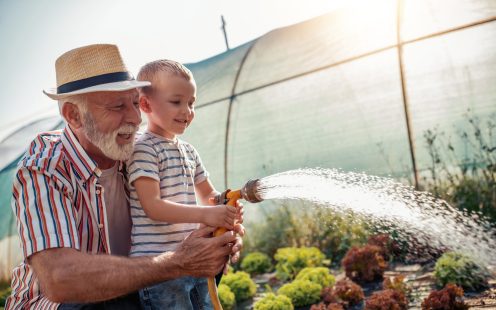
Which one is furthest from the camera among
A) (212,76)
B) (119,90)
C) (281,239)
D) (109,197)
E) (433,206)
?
(212,76)

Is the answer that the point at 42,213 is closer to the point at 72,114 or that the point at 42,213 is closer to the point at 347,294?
the point at 72,114

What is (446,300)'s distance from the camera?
14.0ft

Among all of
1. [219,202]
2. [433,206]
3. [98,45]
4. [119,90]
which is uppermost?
[98,45]

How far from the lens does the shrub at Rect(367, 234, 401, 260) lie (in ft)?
19.5

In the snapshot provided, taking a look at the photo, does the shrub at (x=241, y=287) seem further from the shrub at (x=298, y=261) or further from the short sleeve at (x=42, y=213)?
the short sleeve at (x=42, y=213)

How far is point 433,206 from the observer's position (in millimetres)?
5996

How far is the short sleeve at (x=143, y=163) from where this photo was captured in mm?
2785

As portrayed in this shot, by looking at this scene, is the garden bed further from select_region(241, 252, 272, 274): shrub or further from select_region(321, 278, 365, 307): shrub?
select_region(241, 252, 272, 274): shrub

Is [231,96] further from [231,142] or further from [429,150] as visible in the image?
[429,150]

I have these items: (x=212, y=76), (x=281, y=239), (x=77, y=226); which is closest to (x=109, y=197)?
(x=77, y=226)

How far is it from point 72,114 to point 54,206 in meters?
0.55

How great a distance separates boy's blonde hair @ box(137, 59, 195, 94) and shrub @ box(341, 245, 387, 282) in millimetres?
3235

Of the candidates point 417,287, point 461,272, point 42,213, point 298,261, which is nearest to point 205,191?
point 42,213

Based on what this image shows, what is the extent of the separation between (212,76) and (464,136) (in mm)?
3719
